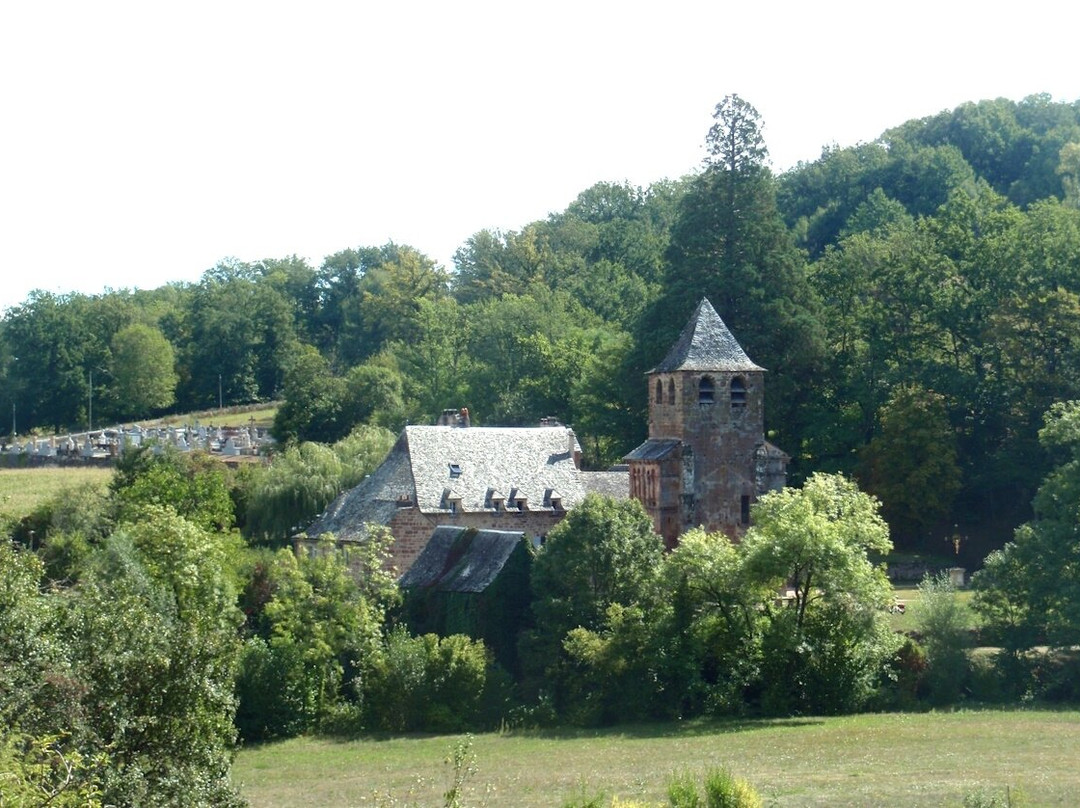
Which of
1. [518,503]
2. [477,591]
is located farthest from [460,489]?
[477,591]

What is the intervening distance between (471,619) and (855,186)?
225ft

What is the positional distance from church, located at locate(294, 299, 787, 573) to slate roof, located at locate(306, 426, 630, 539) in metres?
0.04

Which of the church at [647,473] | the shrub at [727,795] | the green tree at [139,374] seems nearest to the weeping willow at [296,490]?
the church at [647,473]

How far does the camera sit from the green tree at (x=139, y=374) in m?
103

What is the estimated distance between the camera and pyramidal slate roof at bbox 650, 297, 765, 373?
4922 centimetres

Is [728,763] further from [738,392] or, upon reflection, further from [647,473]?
[738,392]

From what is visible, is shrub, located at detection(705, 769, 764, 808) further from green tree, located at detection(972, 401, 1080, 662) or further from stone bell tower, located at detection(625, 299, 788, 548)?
stone bell tower, located at detection(625, 299, 788, 548)

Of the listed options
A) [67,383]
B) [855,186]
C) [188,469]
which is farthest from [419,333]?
[188,469]

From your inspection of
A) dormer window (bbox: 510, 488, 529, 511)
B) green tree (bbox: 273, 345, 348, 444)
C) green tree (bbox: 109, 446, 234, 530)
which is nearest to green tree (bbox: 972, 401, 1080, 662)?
dormer window (bbox: 510, 488, 529, 511)

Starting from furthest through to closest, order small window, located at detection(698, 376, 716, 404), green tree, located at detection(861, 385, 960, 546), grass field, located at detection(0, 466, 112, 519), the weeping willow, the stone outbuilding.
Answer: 1. grass field, located at detection(0, 466, 112, 519)
2. the weeping willow
3. green tree, located at detection(861, 385, 960, 546)
4. small window, located at detection(698, 376, 716, 404)
5. the stone outbuilding

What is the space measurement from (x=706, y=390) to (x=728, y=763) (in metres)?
17.5

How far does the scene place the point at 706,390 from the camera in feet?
161

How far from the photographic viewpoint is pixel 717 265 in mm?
62281

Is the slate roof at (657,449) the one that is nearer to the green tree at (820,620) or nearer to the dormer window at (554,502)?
the dormer window at (554,502)
